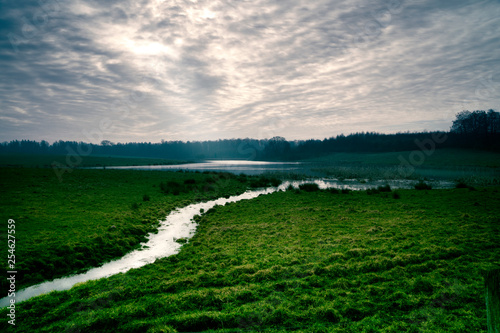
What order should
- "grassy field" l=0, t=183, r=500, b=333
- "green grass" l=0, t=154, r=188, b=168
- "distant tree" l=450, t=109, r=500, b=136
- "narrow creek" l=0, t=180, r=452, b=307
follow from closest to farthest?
"grassy field" l=0, t=183, r=500, b=333
"narrow creek" l=0, t=180, r=452, b=307
"green grass" l=0, t=154, r=188, b=168
"distant tree" l=450, t=109, r=500, b=136

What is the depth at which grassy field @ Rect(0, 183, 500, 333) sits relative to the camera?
572 cm

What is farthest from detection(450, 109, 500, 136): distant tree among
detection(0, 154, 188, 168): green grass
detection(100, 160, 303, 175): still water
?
detection(0, 154, 188, 168): green grass

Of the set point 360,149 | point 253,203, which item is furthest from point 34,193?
point 360,149

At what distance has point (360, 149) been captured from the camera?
148 meters

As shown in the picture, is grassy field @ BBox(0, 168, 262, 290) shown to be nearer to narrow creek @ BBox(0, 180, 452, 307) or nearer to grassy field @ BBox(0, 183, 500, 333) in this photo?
narrow creek @ BBox(0, 180, 452, 307)

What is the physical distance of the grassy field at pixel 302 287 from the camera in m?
5.72

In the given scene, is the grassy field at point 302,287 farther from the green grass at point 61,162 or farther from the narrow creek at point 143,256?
the green grass at point 61,162

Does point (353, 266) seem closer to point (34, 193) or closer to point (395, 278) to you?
point (395, 278)

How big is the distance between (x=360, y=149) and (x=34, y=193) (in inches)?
6100

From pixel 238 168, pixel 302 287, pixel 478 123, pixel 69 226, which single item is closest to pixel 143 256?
pixel 69 226

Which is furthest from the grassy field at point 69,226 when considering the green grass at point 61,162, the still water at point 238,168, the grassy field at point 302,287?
the green grass at point 61,162

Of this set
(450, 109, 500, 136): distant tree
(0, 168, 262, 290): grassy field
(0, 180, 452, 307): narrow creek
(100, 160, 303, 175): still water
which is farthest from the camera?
(450, 109, 500, 136): distant tree

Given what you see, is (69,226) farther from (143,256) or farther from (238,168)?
(238,168)

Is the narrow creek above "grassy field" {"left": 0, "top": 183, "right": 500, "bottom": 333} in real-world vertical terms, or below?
below
